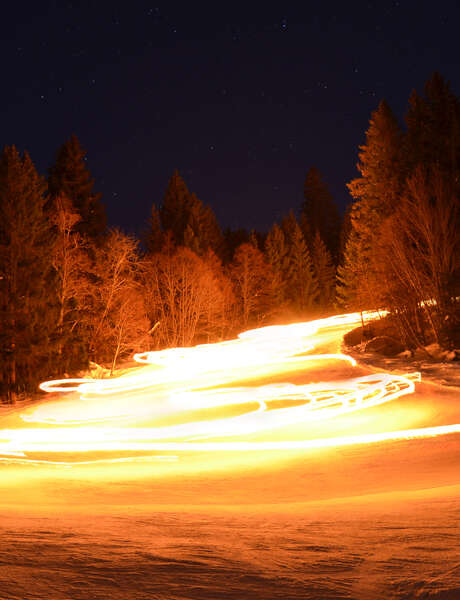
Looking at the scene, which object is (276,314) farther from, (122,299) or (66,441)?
(66,441)

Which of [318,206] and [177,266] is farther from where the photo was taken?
[318,206]

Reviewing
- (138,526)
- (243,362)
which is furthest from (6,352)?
(138,526)

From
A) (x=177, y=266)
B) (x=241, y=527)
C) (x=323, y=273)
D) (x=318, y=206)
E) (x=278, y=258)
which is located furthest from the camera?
(x=318, y=206)

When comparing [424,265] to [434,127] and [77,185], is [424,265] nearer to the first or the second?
[434,127]

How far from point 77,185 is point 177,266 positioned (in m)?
11.3

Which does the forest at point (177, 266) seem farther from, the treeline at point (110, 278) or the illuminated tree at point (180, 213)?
the illuminated tree at point (180, 213)

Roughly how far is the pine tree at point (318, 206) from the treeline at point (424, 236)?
2209 inches

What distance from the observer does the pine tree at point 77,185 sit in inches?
1876

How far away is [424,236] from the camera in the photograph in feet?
81.1

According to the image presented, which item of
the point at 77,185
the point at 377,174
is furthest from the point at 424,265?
the point at 77,185

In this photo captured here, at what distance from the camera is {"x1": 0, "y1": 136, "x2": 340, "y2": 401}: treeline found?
94.2 ft

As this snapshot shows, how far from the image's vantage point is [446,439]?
9719 mm

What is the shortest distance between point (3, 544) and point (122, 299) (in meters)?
30.9

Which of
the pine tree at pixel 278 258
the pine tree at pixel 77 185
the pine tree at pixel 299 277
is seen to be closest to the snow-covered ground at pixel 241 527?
the pine tree at pixel 77 185
